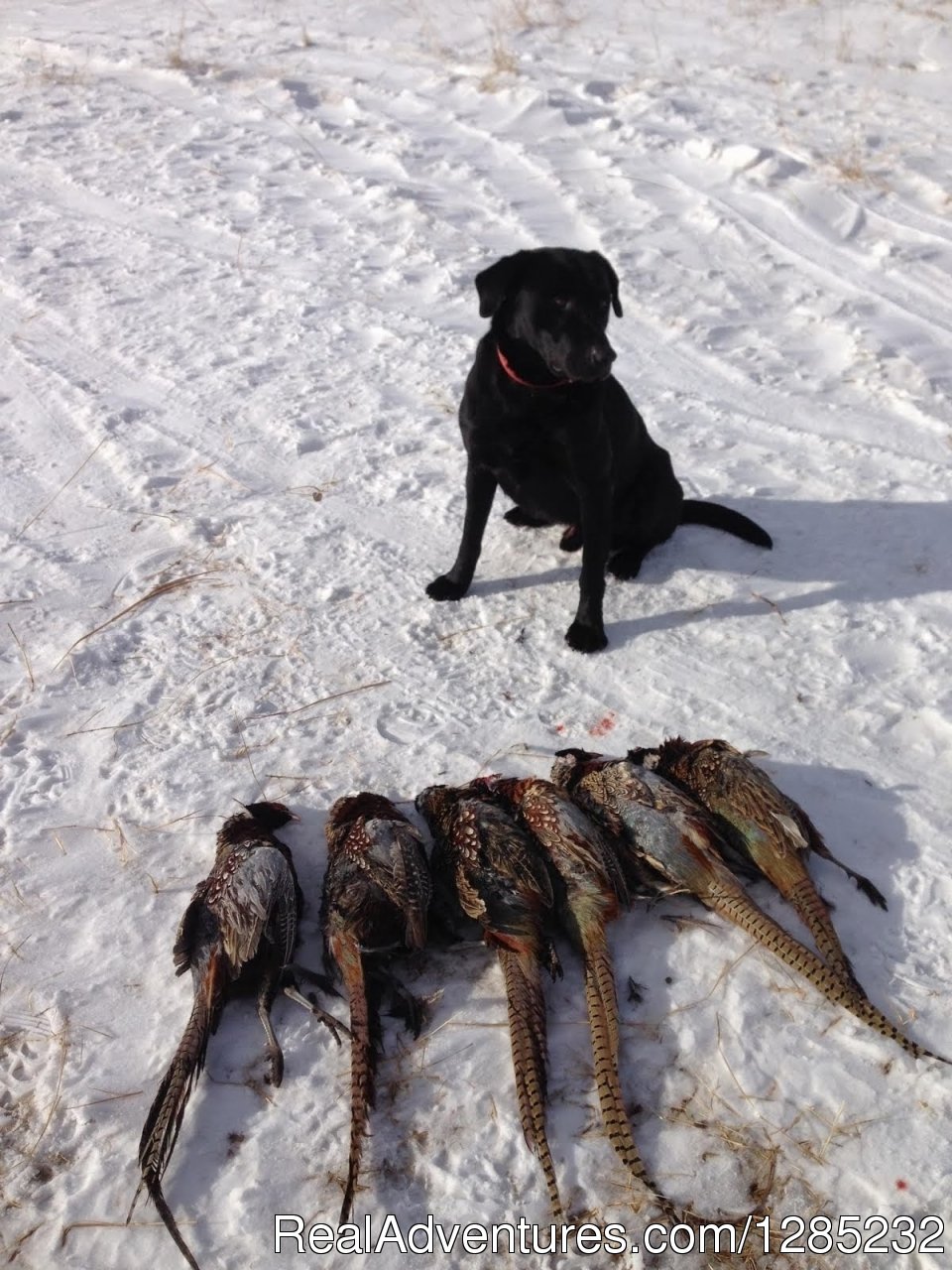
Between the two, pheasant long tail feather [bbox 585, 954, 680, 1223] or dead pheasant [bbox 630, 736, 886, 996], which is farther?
dead pheasant [bbox 630, 736, 886, 996]

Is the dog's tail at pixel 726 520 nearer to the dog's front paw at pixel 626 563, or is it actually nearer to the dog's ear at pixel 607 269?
the dog's front paw at pixel 626 563

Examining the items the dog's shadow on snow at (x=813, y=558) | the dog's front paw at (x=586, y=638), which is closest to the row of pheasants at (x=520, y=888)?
the dog's front paw at (x=586, y=638)

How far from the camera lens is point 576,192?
21.5 feet

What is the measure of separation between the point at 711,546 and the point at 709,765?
4.70 feet

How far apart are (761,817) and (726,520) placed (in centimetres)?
164

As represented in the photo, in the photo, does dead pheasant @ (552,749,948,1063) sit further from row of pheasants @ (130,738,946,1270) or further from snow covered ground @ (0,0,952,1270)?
snow covered ground @ (0,0,952,1270)

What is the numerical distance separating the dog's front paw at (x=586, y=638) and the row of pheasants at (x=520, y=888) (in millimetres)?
669

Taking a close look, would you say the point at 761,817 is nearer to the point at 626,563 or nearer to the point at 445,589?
the point at 626,563

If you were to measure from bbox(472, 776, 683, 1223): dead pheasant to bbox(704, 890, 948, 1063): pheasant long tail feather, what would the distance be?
294 mm

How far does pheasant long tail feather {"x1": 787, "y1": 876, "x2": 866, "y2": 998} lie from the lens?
2410 millimetres

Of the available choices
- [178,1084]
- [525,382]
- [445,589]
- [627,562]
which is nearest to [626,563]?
[627,562]

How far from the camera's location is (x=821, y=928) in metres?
2.47

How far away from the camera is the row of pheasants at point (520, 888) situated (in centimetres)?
229

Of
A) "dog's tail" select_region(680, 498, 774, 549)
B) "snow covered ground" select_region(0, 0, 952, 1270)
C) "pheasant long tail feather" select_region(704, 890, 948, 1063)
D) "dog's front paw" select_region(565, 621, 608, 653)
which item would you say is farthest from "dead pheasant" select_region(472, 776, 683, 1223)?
"dog's tail" select_region(680, 498, 774, 549)
